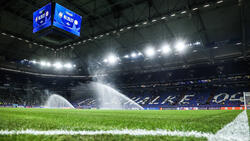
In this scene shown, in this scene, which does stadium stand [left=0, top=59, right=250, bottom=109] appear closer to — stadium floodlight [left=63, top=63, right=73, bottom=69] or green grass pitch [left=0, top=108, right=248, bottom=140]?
stadium floodlight [left=63, top=63, right=73, bottom=69]

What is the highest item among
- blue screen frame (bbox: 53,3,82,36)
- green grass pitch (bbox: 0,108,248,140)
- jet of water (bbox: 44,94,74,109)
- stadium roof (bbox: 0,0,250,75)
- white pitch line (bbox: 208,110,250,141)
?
stadium roof (bbox: 0,0,250,75)

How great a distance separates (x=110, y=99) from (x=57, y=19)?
25114mm

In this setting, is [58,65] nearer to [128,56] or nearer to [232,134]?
[128,56]

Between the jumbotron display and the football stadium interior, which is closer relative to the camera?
the jumbotron display

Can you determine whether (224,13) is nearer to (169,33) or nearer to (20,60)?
(169,33)

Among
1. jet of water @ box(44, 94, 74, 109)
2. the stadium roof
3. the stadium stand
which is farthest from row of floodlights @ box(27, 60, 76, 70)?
jet of water @ box(44, 94, 74, 109)

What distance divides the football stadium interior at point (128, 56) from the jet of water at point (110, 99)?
0.27 metres

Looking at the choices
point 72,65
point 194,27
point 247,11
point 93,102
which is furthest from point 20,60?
point 247,11

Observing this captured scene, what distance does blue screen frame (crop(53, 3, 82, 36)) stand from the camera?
10664 mm

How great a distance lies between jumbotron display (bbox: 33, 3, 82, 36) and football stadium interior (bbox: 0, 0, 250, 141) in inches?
2.8

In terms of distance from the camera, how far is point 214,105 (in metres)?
22.6

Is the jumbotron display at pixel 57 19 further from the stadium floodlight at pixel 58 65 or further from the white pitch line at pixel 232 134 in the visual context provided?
the stadium floodlight at pixel 58 65

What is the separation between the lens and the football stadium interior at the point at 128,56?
470 inches

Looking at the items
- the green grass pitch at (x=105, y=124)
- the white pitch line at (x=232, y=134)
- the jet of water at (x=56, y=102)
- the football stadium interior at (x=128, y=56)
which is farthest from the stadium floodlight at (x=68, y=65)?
the white pitch line at (x=232, y=134)
